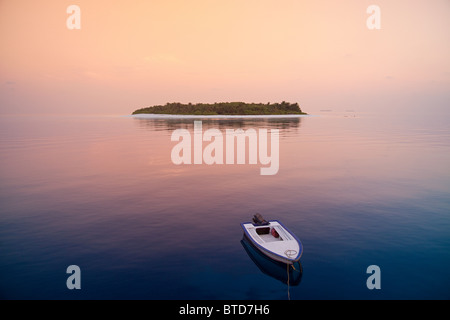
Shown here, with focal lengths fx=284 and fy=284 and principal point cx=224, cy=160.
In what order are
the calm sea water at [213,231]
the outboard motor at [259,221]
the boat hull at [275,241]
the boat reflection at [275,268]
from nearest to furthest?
the calm sea water at [213,231] → the boat reflection at [275,268] → the boat hull at [275,241] → the outboard motor at [259,221]

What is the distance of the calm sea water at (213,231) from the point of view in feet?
67.5

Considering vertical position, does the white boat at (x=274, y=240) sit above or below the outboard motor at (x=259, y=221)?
below

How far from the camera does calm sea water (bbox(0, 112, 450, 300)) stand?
20.6 meters

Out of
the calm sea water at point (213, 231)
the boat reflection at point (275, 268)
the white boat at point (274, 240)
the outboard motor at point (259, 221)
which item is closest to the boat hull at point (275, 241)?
the white boat at point (274, 240)

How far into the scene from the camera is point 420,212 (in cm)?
3331

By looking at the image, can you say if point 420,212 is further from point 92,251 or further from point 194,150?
point 194,150

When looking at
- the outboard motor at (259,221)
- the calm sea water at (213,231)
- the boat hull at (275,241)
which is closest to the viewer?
the calm sea water at (213,231)

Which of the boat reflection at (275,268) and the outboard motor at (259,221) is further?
the outboard motor at (259,221)

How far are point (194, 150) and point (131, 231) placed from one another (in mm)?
52942

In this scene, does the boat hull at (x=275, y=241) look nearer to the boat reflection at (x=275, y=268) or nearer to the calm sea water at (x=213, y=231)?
the boat reflection at (x=275, y=268)

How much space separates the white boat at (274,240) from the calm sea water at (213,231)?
125cm

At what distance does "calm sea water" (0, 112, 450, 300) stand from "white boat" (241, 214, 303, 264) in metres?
1.25

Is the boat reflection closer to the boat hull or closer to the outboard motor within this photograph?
the boat hull

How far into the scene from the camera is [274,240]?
25984 mm
